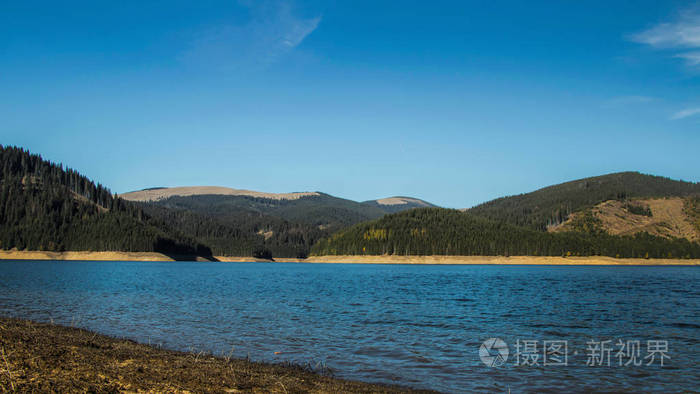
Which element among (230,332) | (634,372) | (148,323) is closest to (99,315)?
(148,323)

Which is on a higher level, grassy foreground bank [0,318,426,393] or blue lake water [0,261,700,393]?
grassy foreground bank [0,318,426,393]

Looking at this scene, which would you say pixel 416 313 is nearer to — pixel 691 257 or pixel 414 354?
pixel 414 354

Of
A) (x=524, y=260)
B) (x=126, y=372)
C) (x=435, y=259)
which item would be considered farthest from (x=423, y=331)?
(x=524, y=260)

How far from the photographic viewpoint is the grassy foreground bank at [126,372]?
10602 millimetres

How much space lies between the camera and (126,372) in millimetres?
12172

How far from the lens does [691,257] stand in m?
199

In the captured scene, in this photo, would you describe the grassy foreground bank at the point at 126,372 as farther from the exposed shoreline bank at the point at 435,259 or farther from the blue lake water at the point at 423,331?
the exposed shoreline bank at the point at 435,259

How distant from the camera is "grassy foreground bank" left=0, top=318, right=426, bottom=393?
34.8 feet

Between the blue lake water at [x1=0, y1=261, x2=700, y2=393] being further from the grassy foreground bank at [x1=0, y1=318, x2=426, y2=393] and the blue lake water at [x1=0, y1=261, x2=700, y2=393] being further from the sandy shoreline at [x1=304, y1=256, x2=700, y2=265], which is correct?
the sandy shoreline at [x1=304, y1=256, x2=700, y2=265]

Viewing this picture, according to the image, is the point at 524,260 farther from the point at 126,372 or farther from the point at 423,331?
the point at 126,372

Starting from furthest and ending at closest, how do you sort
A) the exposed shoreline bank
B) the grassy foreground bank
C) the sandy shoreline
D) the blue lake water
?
the sandy shoreline
the exposed shoreline bank
the blue lake water
the grassy foreground bank

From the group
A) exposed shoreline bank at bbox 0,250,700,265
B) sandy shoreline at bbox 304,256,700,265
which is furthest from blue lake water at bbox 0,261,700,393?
exposed shoreline bank at bbox 0,250,700,265

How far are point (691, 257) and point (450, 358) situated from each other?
22620 centimetres

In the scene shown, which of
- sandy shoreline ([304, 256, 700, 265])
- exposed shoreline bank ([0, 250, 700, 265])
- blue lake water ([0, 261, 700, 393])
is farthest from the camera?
sandy shoreline ([304, 256, 700, 265])
